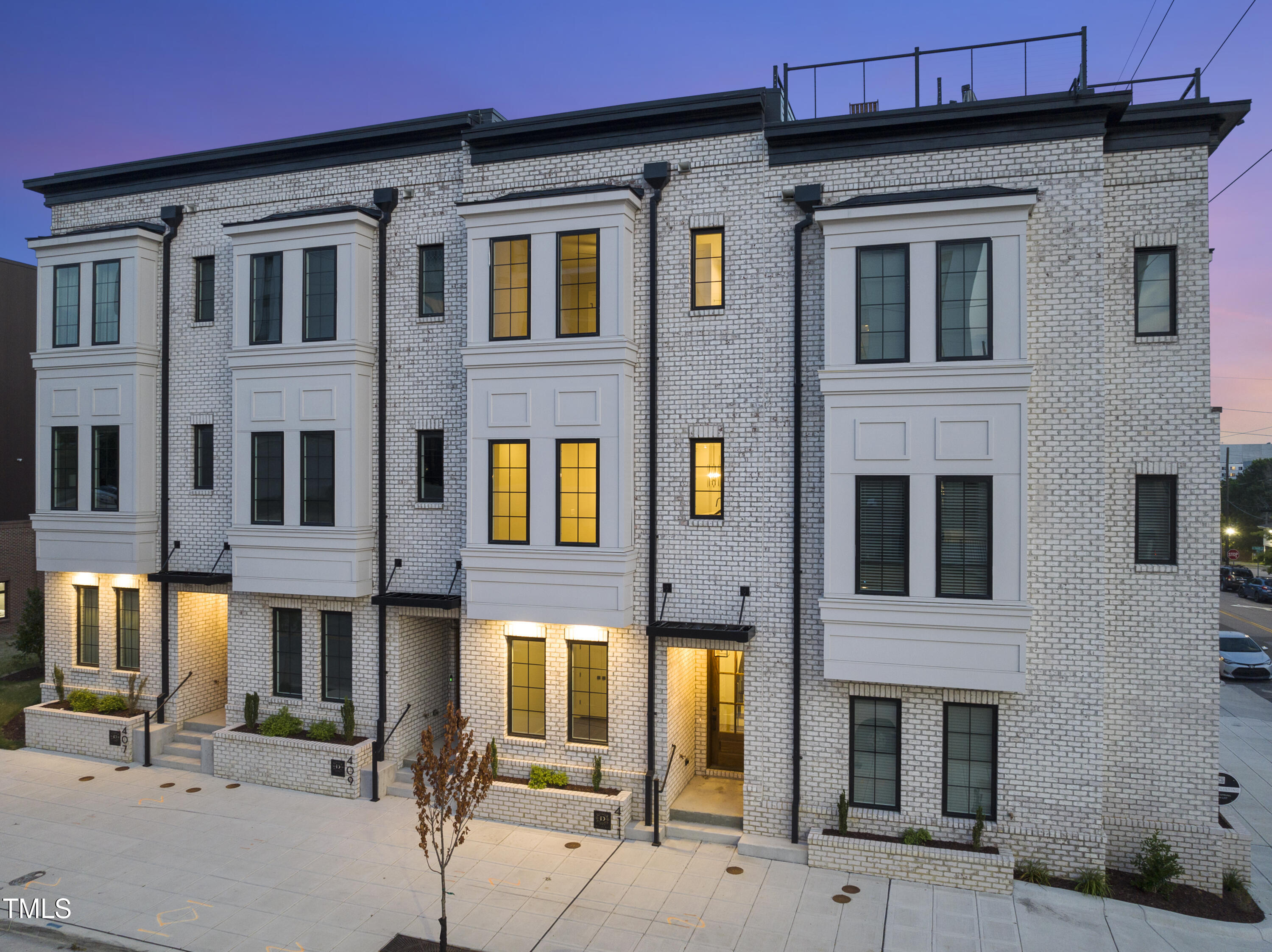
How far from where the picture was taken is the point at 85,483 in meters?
16.6

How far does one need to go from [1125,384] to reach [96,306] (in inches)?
753

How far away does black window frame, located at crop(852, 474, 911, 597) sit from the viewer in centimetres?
1129

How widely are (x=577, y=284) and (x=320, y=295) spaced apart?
17.1 ft

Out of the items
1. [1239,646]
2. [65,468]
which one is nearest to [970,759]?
[65,468]

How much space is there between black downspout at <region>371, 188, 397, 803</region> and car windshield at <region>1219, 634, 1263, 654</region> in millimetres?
24957

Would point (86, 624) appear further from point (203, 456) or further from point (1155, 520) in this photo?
point (1155, 520)

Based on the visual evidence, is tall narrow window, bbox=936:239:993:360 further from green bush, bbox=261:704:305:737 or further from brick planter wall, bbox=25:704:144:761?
brick planter wall, bbox=25:704:144:761

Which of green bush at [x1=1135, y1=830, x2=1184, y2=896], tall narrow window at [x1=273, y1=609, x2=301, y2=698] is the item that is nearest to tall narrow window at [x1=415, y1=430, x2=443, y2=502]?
tall narrow window at [x1=273, y1=609, x2=301, y2=698]

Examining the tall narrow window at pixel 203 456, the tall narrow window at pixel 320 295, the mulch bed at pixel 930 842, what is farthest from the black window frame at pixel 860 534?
the tall narrow window at pixel 203 456

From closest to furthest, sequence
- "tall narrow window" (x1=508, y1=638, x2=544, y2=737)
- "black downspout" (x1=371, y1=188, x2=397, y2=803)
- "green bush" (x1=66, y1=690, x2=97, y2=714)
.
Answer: "tall narrow window" (x1=508, y1=638, x2=544, y2=737)
"black downspout" (x1=371, y1=188, x2=397, y2=803)
"green bush" (x1=66, y1=690, x2=97, y2=714)

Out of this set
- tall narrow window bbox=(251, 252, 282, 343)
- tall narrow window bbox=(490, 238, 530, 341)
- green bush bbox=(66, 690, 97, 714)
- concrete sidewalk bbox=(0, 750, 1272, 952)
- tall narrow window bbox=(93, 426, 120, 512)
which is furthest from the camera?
tall narrow window bbox=(93, 426, 120, 512)

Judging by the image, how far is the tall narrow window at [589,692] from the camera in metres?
13.3

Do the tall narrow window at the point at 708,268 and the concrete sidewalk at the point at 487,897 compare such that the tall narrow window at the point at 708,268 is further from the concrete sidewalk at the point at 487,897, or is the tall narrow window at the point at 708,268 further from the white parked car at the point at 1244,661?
the white parked car at the point at 1244,661

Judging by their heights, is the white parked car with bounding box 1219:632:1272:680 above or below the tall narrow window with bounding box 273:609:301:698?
below
